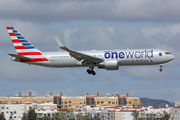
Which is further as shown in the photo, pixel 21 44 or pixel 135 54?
pixel 21 44

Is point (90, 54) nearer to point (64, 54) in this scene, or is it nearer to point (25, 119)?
point (64, 54)

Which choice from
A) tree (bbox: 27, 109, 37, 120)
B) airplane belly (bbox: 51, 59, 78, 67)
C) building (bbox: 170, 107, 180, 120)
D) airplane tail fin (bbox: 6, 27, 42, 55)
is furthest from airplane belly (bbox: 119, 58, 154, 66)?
building (bbox: 170, 107, 180, 120)

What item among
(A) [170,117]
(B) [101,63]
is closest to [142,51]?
(B) [101,63]

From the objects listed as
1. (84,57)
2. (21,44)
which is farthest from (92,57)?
(21,44)

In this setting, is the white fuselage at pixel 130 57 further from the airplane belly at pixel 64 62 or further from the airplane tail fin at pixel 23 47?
the airplane tail fin at pixel 23 47

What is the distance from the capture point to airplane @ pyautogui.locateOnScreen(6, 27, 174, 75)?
6738 cm

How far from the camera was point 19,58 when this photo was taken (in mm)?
71500

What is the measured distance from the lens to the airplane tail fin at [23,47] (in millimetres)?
72500

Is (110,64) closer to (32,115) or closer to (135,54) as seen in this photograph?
(135,54)

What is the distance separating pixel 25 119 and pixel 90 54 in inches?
3207

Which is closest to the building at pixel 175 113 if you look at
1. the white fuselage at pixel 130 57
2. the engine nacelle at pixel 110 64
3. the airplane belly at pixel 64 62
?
the white fuselage at pixel 130 57

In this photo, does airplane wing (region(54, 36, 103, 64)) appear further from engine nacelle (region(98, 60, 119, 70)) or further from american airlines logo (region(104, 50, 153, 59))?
american airlines logo (region(104, 50, 153, 59))

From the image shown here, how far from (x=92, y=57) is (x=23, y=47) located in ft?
49.0

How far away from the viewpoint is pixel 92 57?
6712 cm
